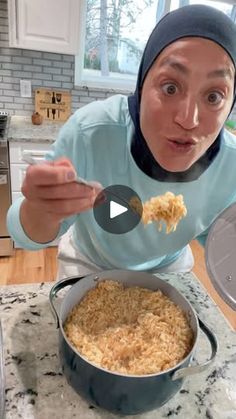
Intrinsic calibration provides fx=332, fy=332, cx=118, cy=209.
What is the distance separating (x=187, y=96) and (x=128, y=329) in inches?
18.0

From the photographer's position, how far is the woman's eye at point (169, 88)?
0.62 meters

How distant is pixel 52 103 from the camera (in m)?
2.40

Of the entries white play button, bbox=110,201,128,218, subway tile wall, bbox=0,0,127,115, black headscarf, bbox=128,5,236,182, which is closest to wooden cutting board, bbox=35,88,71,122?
subway tile wall, bbox=0,0,127,115

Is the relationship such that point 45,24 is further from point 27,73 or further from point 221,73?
point 221,73

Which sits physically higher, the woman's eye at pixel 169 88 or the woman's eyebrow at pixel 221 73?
the woman's eyebrow at pixel 221 73

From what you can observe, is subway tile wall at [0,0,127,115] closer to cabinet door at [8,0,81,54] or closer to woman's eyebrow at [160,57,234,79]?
cabinet door at [8,0,81,54]

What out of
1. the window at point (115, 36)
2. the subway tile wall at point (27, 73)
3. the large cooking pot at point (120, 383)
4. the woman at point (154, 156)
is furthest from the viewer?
the window at point (115, 36)

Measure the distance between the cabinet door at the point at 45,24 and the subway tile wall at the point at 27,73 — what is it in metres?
0.27

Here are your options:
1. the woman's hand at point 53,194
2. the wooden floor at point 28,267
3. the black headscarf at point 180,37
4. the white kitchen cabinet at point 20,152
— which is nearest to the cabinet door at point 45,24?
the white kitchen cabinet at point 20,152

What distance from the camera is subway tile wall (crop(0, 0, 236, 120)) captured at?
2248mm

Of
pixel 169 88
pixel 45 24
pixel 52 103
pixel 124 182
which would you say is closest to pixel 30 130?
pixel 52 103

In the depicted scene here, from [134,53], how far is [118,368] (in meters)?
2.49

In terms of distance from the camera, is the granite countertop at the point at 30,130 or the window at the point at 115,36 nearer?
the granite countertop at the point at 30,130

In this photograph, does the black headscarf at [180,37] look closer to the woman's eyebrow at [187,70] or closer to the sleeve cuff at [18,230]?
the woman's eyebrow at [187,70]
